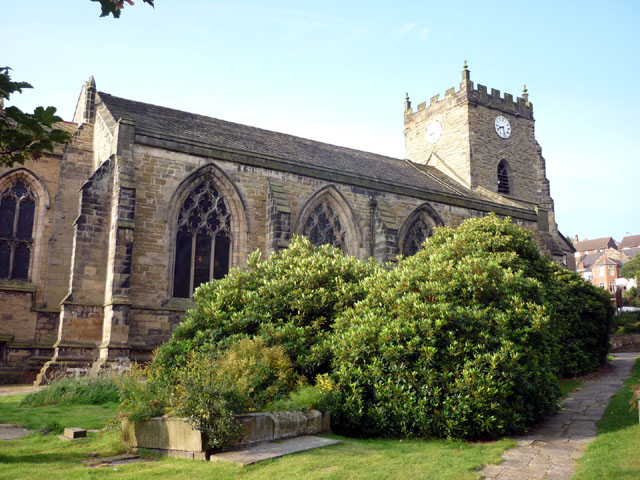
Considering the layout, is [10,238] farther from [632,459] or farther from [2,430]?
[632,459]

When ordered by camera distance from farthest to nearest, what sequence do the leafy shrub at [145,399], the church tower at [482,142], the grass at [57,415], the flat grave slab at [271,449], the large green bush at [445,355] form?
the church tower at [482,142] < the grass at [57,415] < the large green bush at [445,355] < the leafy shrub at [145,399] < the flat grave slab at [271,449]

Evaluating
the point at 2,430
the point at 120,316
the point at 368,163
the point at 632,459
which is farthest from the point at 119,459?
the point at 368,163

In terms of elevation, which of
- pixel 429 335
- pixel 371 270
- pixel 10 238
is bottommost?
pixel 429 335

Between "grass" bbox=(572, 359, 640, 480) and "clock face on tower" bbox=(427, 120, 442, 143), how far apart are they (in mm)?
28181

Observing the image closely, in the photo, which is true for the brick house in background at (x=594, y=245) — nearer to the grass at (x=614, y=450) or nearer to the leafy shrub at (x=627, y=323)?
the leafy shrub at (x=627, y=323)

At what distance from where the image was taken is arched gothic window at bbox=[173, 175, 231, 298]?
18.4 m

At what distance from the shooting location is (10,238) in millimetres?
19891

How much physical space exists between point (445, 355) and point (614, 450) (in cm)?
263

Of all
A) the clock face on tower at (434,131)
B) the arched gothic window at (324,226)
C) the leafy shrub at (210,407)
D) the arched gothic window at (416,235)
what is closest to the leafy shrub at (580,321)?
the arched gothic window at (416,235)

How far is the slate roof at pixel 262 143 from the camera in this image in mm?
20219

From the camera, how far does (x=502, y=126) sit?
1430 inches

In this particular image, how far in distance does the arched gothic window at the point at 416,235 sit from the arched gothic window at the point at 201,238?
8.19 m

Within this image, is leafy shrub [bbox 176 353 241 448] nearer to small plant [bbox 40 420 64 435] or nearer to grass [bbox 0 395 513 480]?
grass [bbox 0 395 513 480]

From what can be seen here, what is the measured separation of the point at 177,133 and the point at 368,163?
1094 cm
